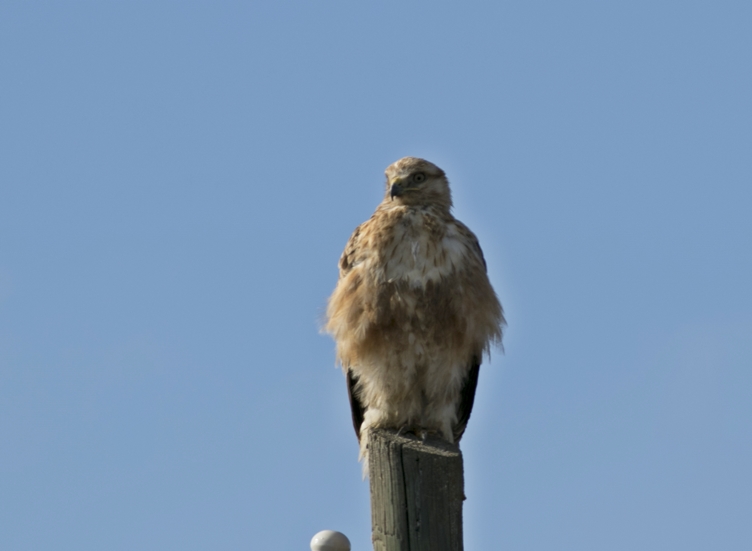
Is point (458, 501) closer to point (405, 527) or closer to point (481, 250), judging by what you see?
point (405, 527)

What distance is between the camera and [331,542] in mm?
4934

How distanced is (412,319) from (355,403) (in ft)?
3.04

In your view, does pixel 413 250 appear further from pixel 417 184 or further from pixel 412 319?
pixel 417 184

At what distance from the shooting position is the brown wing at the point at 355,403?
24.5 feet

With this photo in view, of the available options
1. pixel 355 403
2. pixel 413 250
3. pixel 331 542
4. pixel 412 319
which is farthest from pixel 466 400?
pixel 331 542

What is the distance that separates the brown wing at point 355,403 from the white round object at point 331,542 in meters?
2.51

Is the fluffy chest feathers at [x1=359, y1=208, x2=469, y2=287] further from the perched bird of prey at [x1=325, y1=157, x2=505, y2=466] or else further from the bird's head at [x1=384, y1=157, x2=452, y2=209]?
the bird's head at [x1=384, y1=157, x2=452, y2=209]

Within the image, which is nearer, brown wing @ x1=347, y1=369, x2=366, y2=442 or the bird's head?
brown wing @ x1=347, y1=369, x2=366, y2=442

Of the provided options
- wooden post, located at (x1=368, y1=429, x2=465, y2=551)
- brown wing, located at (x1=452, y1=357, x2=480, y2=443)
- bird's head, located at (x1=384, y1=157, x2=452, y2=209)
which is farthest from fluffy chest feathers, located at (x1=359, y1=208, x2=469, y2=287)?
wooden post, located at (x1=368, y1=429, x2=465, y2=551)

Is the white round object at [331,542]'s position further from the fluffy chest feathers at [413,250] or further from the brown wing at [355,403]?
the brown wing at [355,403]

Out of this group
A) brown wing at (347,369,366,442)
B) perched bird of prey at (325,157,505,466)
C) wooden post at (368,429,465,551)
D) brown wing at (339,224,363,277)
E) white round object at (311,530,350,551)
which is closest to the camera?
wooden post at (368,429,465,551)

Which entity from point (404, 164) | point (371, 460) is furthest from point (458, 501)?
point (404, 164)

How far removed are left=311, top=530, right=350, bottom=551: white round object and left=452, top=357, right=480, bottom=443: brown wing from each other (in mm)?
2627

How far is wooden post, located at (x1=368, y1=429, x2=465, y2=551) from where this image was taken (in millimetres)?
4523
